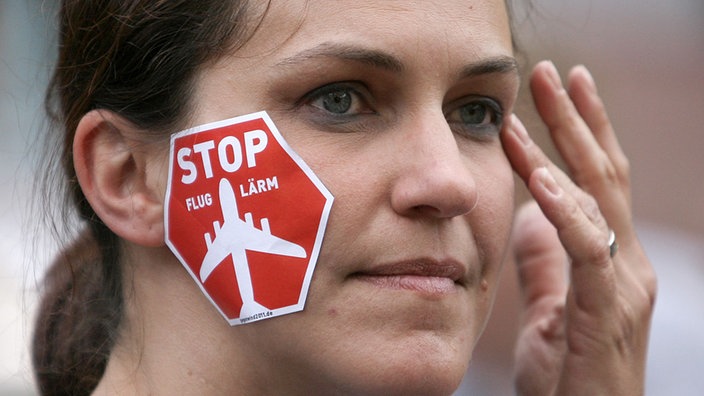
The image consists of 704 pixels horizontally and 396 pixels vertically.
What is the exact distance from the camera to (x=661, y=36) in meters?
9.89

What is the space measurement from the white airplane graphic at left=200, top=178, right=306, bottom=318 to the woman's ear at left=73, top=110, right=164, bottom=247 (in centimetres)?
17

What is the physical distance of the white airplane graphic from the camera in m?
2.72

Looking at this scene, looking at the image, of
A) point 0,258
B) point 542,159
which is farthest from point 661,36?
point 542,159

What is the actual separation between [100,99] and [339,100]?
0.66 m

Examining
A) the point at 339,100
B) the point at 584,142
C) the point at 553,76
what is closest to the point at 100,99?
the point at 339,100

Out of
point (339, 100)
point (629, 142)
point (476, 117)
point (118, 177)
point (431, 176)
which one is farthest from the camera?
point (629, 142)

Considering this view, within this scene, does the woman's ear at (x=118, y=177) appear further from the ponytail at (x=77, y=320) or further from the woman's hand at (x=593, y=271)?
the woman's hand at (x=593, y=271)

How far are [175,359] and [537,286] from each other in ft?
5.22

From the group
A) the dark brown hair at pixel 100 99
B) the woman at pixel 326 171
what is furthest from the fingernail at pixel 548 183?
the dark brown hair at pixel 100 99

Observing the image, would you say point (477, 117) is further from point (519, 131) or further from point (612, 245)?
point (612, 245)

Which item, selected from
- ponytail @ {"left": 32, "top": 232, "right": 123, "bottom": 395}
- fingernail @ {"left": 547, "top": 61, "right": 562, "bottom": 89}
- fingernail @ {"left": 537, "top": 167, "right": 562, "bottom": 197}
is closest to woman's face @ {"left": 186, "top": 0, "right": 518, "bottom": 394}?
fingernail @ {"left": 537, "top": 167, "right": 562, "bottom": 197}

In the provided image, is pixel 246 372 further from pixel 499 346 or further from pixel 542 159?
pixel 499 346

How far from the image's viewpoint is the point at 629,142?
8.80 m

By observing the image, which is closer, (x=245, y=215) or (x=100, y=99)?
(x=245, y=215)
